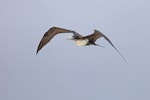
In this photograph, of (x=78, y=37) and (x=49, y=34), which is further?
(x=49, y=34)

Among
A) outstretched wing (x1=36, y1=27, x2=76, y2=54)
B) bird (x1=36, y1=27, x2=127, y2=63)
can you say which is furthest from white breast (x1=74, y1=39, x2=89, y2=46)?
outstretched wing (x1=36, y1=27, x2=76, y2=54)

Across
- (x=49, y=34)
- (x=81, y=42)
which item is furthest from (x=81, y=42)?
(x=49, y=34)

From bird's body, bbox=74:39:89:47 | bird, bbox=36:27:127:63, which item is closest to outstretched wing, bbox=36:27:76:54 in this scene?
bird, bbox=36:27:127:63

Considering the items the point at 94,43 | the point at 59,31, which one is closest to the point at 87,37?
the point at 94,43

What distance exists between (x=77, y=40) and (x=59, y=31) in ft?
1.52

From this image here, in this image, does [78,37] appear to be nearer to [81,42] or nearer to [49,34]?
[81,42]

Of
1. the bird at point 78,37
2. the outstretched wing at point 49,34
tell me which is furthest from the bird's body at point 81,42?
the outstretched wing at point 49,34

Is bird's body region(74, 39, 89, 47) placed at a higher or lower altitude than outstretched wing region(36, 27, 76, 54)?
lower

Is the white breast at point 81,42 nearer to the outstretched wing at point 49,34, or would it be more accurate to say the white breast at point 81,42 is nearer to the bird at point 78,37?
the bird at point 78,37

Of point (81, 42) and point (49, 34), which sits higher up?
point (49, 34)

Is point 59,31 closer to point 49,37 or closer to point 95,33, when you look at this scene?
point 49,37

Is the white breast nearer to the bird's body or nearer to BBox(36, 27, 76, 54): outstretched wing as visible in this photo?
the bird's body

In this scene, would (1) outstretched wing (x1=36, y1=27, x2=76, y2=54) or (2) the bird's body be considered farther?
(1) outstretched wing (x1=36, y1=27, x2=76, y2=54)

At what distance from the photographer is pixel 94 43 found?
352 centimetres
